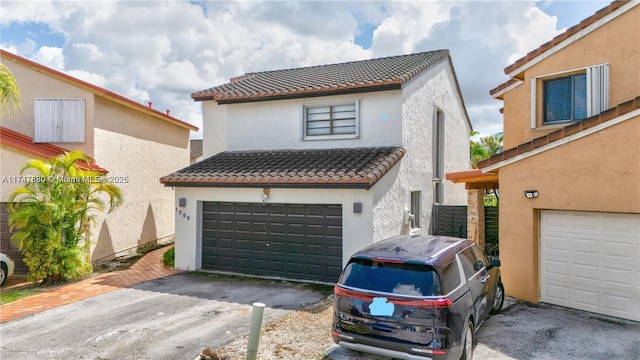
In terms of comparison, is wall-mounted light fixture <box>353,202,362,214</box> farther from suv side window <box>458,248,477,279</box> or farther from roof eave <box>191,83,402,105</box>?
roof eave <box>191,83,402,105</box>

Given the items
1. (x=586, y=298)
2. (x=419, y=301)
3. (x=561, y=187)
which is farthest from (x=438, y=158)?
(x=419, y=301)

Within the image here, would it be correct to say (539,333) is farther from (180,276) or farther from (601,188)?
(180,276)

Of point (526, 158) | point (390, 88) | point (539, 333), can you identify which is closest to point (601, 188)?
point (526, 158)

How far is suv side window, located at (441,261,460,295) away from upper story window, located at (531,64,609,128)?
635 cm

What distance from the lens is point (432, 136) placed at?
15.5 m

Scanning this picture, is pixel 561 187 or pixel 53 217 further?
pixel 53 217

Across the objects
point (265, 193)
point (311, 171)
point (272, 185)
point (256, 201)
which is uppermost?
point (311, 171)

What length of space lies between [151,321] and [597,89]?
11434 mm

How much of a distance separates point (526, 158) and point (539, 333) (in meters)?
3.87

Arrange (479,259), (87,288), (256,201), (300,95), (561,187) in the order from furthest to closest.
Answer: (300,95)
(256,201)
(87,288)
(561,187)
(479,259)

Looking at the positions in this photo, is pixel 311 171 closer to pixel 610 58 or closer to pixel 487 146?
pixel 610 58

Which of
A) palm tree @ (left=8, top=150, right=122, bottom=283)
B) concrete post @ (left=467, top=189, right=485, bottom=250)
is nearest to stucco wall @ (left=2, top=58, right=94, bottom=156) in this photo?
palm tree @ (left=8, top=150, right=122, bottom=283)

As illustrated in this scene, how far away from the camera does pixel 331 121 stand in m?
13.7

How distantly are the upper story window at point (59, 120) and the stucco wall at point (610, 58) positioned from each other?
1462 cm
